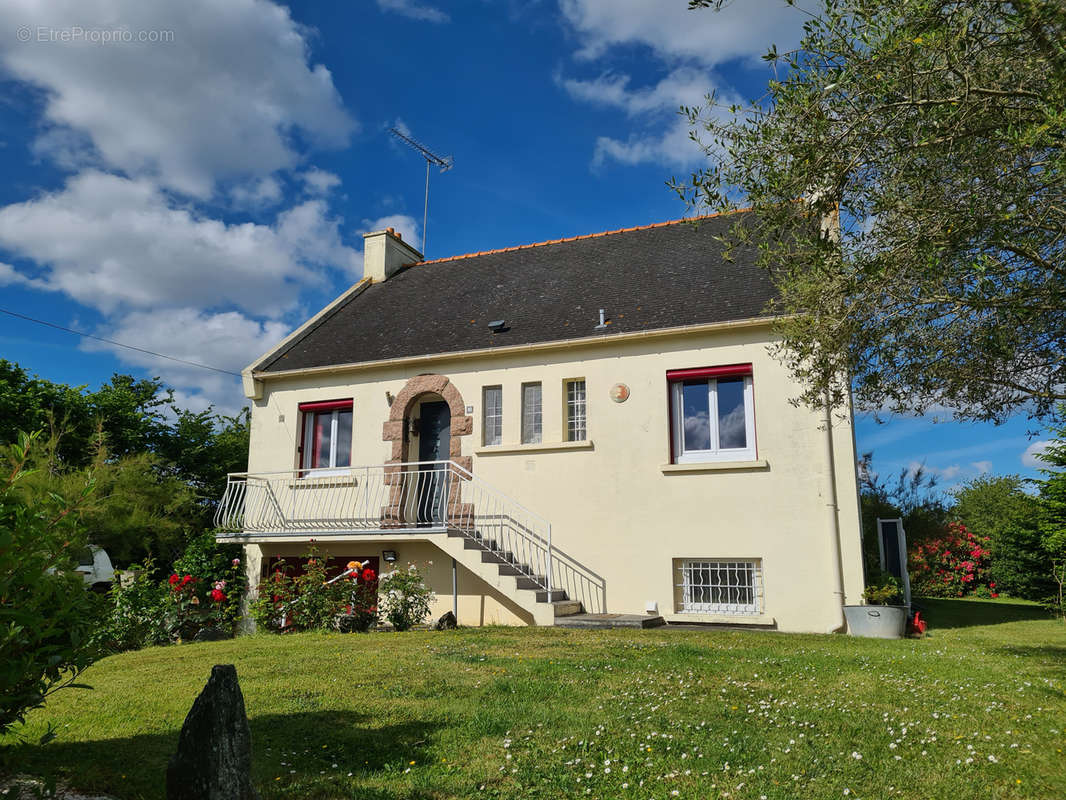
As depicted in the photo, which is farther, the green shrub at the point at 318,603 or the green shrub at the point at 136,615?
the green shrub at the point at 318,603

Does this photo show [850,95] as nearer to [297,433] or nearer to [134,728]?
[134,728]

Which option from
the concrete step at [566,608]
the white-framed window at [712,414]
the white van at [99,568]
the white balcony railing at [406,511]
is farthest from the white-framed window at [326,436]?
the white-framed window at [712,414]

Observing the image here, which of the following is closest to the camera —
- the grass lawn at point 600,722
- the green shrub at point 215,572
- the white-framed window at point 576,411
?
the grass lawn at point 600,722

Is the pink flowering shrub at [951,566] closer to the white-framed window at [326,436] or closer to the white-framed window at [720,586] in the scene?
the white-framed window at [720,586]

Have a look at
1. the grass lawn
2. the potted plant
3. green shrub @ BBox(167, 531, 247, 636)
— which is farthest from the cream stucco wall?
the grass lawn

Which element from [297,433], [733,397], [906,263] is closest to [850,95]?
[906,263]

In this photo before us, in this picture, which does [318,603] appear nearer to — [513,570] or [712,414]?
[513,570]

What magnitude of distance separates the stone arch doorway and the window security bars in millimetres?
1753

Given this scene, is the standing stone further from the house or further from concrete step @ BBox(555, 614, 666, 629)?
the house

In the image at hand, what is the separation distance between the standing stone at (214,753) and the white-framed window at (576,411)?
9.10 metres

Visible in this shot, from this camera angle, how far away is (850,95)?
546 cm

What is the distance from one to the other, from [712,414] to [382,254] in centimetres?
929

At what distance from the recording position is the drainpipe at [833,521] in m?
10.2

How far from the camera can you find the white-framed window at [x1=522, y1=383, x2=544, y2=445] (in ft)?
41.7
